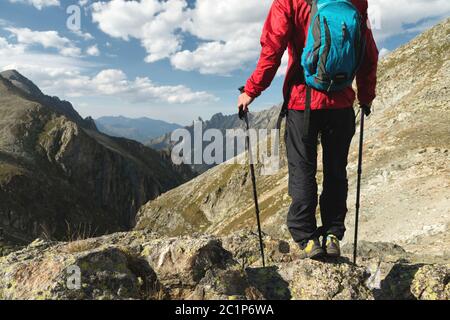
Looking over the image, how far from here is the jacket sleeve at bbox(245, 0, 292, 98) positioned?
608cm

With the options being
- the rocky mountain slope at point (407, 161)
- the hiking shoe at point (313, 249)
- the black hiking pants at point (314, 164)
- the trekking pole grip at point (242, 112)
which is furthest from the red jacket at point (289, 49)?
the rocky mountain slope at point (407, 161)

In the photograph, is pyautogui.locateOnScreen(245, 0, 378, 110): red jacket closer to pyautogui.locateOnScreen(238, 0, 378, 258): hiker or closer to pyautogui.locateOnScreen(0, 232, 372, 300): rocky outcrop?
pyautogui.locateOnScreen(238, 0, 378, 258): hiker

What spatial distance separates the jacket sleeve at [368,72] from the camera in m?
6.73

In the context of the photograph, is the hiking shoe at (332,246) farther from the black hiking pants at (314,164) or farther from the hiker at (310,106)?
the black hiking pants at (314,164)

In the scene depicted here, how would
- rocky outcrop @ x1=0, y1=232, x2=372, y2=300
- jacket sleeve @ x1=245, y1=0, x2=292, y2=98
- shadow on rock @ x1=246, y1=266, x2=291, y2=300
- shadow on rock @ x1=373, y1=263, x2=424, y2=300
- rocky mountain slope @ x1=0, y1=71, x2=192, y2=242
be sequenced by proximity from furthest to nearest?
1. rocky mountain slope @ x1=0, y1=71, x2=192, y2=242
2. shadow on rock @ x1=373, y1=263, x2=424, y2=300
3. shadow on rock @ x1=246, y1=266, x2=291, y2=300
4. jacket sleeve @ x1=245, y1=0, x2=292, y2=98
5. rocky outcrop @ x1=0, y1=232, x2=372, y2=300

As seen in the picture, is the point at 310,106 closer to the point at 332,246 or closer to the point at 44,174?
the point at 332,246

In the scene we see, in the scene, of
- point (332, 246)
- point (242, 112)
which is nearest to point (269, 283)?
point (332, 246)

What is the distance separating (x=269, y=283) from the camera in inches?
257

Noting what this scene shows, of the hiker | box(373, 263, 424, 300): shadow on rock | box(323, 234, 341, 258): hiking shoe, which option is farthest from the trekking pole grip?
box(373, 263, 424, 300): shadow on rock

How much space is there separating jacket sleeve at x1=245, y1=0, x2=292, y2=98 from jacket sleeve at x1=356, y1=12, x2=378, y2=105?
1624mm

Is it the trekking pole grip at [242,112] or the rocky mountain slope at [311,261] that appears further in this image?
the trekking pole grip at [242,112]

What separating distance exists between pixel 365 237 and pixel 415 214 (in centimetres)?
309

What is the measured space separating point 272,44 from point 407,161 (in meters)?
25.2

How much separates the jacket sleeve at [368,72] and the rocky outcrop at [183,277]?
3.36m
